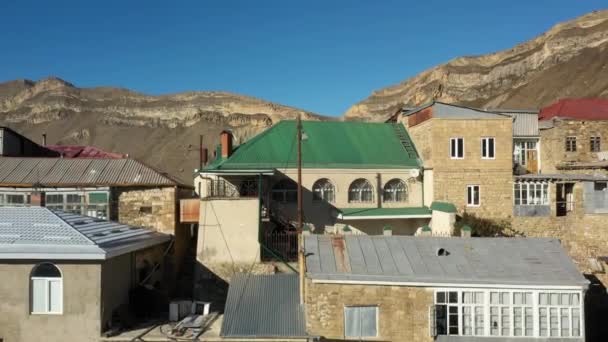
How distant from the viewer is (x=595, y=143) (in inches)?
1158

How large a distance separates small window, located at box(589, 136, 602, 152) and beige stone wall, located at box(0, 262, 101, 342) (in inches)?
1080

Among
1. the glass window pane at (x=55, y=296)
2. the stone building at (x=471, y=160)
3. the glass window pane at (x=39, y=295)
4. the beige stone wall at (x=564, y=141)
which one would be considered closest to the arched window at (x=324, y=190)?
the stone building at (x=471, y=160)

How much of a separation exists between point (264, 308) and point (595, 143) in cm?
2412

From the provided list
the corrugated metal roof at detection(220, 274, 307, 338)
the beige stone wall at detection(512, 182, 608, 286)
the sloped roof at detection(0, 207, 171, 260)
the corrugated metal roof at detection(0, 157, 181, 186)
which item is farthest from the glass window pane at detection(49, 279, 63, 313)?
the beige stone wall at detection(512, 182, 608, 286)

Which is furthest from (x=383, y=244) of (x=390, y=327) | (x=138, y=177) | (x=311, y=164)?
(x=138, y=177)

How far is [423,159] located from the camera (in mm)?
24688

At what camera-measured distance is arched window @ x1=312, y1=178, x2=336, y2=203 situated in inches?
933

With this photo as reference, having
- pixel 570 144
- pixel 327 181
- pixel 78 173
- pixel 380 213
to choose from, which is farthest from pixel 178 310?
pixel 570 144

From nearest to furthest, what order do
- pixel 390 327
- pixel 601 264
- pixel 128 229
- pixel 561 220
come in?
pixel 390 327 → pixel 128 229 → pixel 601 264 → pixel 561 220

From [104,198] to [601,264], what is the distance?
19564 millimetres

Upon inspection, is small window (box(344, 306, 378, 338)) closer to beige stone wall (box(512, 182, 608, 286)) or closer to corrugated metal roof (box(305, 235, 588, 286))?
corrugated metal roof (box(305, 235, 588, 286))

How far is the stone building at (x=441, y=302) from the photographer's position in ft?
44.1

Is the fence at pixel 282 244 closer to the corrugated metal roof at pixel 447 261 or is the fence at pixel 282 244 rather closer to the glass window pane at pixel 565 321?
the corrugated metal roof at pixel 447 261

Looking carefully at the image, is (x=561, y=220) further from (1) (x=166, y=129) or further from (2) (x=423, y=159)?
(1) (x=166, y=129)
